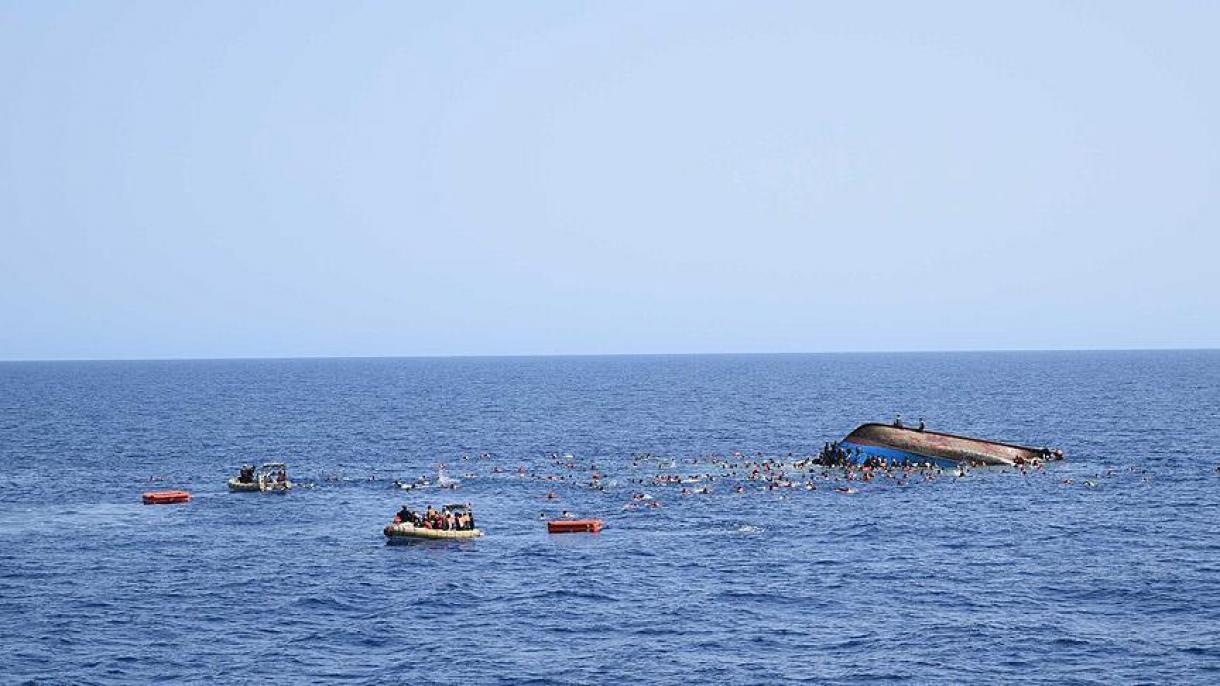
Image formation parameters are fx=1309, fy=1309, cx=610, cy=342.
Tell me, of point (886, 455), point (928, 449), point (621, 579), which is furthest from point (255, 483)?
point (928, 449)

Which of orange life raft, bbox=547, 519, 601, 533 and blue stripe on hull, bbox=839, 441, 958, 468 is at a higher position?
blue stripe on hull, bbox=839, 441, 958, 468

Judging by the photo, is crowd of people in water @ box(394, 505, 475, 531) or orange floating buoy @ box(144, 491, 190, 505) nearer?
crowd of people in water @ box(394, 505, 475, 531)

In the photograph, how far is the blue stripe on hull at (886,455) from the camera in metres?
120

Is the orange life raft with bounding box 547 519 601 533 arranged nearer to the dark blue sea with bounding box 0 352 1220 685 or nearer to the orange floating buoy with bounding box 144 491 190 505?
the dark blue sea with bounding box 0 352 1220 685

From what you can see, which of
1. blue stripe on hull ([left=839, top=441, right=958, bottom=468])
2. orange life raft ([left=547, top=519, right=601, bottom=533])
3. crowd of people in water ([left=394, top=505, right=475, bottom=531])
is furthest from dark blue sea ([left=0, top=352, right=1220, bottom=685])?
blue stripe on hull ([left=839, top=441, right=958, bottom=468])

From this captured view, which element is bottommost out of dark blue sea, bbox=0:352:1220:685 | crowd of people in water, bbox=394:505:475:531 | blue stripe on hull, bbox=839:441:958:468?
dark blue sea, bbox=0:352:1220:685

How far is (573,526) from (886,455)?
44725 millimetres

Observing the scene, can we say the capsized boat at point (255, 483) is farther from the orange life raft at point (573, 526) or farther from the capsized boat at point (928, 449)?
the capsized boat at point (928, 449)

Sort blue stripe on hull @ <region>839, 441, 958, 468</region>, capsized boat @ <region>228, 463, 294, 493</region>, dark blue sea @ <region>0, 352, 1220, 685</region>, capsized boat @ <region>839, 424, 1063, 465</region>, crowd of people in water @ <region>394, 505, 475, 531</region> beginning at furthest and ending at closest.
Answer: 1. capsized boat @ <region>839, 424, 1063, 465</region>
2. blue stripe on hull @ <region>839, 441, 958, 468</region>
3. capsized boat @ <region>228, 463, 294, 493</region>
4. crowd of people in water @ <region>394, 505, 475, 531</region>
5. dark blue sea @ <region>0, 352, 1220, 685</region>

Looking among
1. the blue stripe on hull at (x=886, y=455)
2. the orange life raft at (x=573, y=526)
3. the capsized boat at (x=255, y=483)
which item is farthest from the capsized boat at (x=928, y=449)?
the capsized boat at (x=255, y=483)

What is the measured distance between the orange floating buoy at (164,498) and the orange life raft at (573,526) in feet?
109

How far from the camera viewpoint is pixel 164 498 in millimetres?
100750

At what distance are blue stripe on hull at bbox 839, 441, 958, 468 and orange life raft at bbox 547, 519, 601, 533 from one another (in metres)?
43.1

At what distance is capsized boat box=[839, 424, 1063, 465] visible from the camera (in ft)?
393
